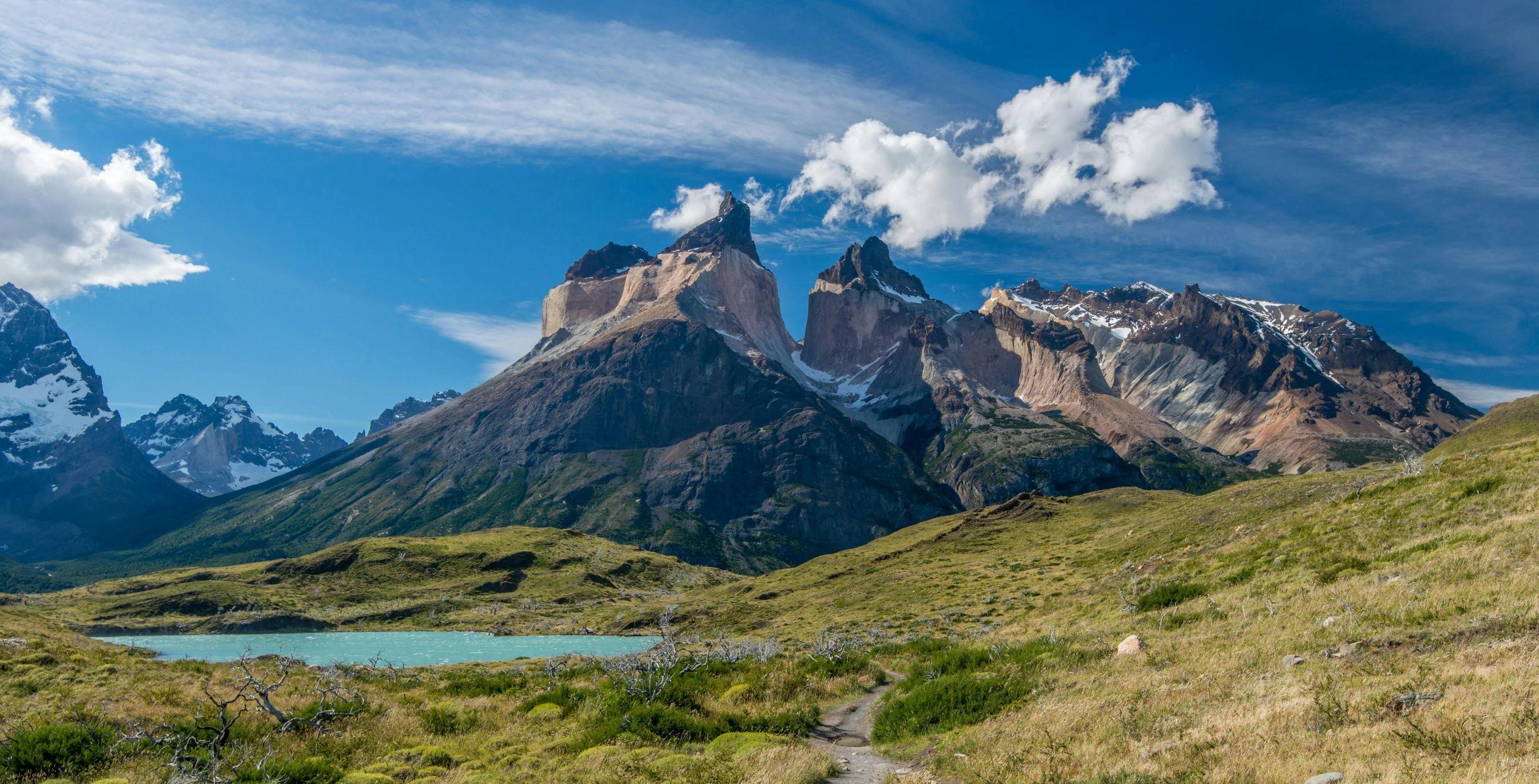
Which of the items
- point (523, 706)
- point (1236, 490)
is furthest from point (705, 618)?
point (523, 706)

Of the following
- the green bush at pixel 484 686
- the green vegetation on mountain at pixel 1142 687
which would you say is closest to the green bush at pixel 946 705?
the green vegetation on mountain at pixel 1142 687

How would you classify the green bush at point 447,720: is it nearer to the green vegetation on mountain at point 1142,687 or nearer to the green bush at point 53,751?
the green vegetation on mountain at point 1142,687

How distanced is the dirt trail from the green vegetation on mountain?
0.86m

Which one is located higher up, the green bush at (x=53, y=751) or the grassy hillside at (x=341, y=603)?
the green bush at (x=53, y=751)

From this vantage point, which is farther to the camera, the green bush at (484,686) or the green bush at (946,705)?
the green bush at (484,686)

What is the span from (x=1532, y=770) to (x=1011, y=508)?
147187 mm

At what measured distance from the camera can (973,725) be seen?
2319 cm

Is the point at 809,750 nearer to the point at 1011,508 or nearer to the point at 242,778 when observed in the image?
the point at 242,778

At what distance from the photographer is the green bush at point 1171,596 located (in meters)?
35.7

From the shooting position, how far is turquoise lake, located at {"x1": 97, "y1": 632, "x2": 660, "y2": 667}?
340 ft

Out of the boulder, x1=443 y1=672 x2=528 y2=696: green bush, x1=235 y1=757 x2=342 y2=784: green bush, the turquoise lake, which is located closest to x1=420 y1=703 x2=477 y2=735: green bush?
x1=443 y1=672 x2=528 y2=696: green bush

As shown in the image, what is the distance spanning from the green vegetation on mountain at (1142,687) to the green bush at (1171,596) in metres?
0.11

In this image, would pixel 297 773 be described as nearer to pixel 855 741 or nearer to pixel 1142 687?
pixel 855 741

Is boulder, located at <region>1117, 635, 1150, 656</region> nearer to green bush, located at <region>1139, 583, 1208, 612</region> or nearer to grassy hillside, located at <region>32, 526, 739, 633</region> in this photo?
green bush, located at <region>1139, 583, 1208, 612</region>
